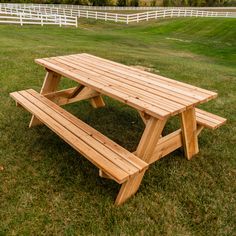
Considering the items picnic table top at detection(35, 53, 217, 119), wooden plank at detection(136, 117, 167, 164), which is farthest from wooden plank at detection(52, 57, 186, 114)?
wooden plank at detection(136, 117, 167, 164)

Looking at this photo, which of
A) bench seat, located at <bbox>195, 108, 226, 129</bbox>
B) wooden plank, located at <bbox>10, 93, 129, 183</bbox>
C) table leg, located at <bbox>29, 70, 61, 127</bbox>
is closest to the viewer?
wooden plank, located at <bbox>10, 93, 129, 183</bbox>

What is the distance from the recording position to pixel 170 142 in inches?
141

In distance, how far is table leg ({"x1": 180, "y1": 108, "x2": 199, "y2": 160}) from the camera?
3469 mm

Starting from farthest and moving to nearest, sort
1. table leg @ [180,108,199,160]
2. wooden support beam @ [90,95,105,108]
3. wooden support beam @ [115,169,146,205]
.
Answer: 1. wooden support beam @ [90,95,105,108]
2. table leg @ [180,108,199,160]
3. wooden support beam @ [115,169,146,205]

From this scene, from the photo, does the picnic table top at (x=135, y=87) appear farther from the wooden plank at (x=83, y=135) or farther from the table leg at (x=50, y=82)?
the wooden plank at (x=83, y=135)

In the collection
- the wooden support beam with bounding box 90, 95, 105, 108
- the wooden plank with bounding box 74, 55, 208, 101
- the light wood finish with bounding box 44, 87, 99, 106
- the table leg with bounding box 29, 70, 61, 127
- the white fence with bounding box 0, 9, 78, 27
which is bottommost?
the white fence with bounding box 0, 9, 78, 27

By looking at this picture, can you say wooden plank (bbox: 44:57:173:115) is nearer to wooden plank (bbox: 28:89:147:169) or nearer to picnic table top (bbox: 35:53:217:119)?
picnic table top (bbox: 35:53:217:119)

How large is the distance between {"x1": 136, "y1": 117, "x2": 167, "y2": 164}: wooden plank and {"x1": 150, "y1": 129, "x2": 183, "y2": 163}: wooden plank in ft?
0.81

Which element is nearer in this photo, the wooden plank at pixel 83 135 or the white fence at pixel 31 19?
the wooden plank at pixel 83 135

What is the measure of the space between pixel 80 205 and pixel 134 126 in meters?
2.05

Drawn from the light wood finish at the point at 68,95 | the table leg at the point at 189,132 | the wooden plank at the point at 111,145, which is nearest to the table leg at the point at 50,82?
the light wood finish at the point at 68,95

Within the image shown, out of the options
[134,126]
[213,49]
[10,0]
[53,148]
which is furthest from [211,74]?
[10,0]

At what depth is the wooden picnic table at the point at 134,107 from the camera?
2797 millimetres

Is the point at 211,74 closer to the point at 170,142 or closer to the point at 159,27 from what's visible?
the point at 170,142
